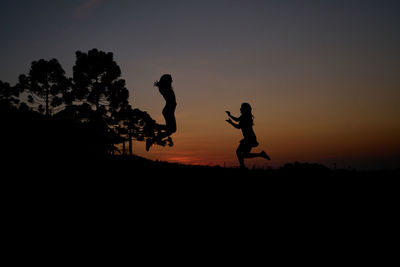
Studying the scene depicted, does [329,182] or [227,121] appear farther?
[227,121]

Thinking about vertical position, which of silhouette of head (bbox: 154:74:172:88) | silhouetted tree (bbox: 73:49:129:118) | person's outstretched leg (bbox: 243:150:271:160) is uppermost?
silhouetted tree (bbox: 73:49:129:118)

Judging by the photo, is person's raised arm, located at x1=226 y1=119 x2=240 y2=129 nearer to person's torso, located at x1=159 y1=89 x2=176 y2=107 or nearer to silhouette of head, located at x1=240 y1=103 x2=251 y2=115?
silhouette of head, located at x1=240 y1=103 x2=251 y2=115

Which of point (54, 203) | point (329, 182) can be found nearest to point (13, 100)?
point (54, 203)

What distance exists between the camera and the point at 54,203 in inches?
167

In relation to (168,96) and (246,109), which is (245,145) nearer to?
(246,109)

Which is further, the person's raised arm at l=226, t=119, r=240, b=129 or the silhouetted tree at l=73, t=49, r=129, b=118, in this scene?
the silhouetted tree at l=73, t=49, r=129, b=118

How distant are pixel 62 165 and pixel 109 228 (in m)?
2.89

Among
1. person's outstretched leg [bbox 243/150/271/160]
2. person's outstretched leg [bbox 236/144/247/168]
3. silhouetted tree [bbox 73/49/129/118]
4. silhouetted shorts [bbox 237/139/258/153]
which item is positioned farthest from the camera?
silhouetted tree [bbox 73/49/129/118]

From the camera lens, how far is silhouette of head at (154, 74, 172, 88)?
873 centimetres

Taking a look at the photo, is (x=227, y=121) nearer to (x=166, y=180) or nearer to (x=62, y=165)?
(x=166, y=180)

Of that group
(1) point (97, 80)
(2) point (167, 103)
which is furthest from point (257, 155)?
(1) point (97, 80)

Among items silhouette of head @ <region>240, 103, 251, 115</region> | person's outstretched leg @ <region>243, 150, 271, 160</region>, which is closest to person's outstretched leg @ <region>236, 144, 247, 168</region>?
person's outstretched leg @ <region>243, 150, 271, 160</region>

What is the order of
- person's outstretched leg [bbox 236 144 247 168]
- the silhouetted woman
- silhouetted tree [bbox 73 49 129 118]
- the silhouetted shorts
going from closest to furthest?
the silhouetted woman → person's outstretched leg [bbox 236 144 247 168] → the silhouetted shorts → silhouetted tree [bbox 73 49 129 118]

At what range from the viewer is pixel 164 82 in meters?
8.78
